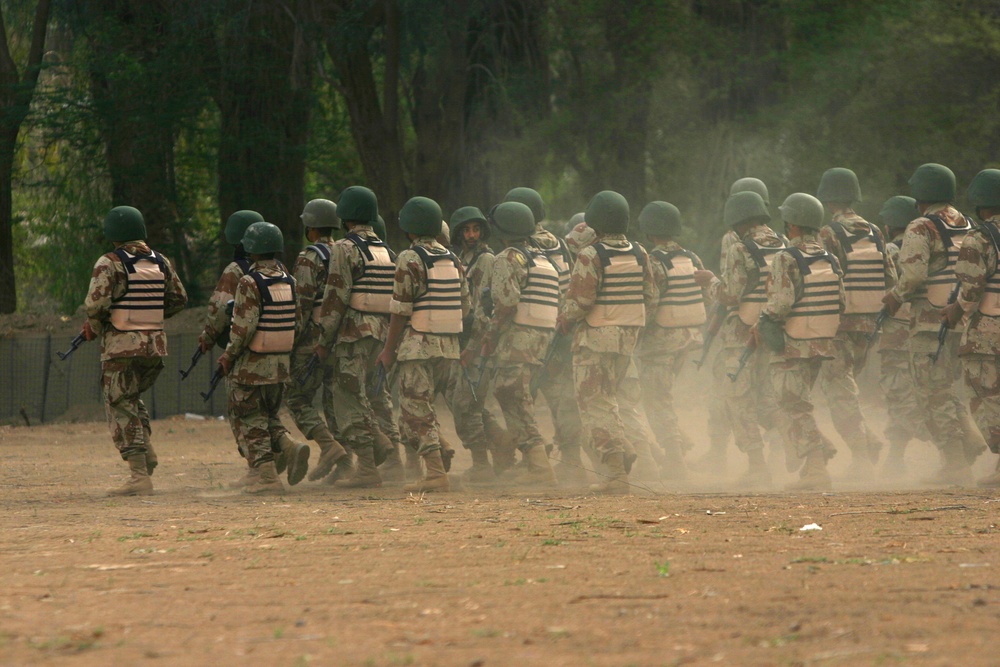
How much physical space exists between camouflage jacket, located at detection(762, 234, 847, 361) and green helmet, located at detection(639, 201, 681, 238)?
172 centimetres

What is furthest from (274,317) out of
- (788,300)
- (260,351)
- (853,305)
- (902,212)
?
(902,212)

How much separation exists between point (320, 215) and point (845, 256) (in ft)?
14.6

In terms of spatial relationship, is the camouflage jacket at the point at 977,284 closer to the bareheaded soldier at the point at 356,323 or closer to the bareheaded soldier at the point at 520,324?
the bareheaded soldier at the point at 520,324

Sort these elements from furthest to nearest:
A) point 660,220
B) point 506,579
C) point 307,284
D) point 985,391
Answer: point 660,220, point 307,284, point 985,391, point 506,579

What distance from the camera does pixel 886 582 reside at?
6082mm

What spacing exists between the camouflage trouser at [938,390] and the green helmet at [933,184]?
1.09 metres

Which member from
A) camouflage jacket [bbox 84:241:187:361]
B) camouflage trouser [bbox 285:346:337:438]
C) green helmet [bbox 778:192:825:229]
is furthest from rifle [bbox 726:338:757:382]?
camouflage jacket [bbox 84:241:187:361]

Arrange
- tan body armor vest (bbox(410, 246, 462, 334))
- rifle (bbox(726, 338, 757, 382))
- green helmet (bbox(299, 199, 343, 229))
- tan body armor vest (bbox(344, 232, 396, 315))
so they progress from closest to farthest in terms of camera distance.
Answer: tan body armor vest (bbox(410, 246, 462, 334)) → tan body armor vest (bbox(344, 232, 396, 315)) → rifle (bbox(726, 338, 757, 382)) → green helmet (bbox(299, 199, 343, 229))

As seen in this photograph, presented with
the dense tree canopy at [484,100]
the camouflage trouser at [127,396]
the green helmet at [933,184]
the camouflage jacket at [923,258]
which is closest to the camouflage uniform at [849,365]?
the camouflage jacket at [923,258]

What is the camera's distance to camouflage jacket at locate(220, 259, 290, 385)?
1020cm

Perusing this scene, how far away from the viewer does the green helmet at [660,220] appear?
12.0 m

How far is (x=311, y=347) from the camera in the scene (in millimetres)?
11117

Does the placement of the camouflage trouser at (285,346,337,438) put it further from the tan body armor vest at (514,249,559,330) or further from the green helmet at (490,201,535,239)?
the green helmet at (490,201,535,239)

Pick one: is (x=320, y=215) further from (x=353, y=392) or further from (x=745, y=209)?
(x=745, y=209)
